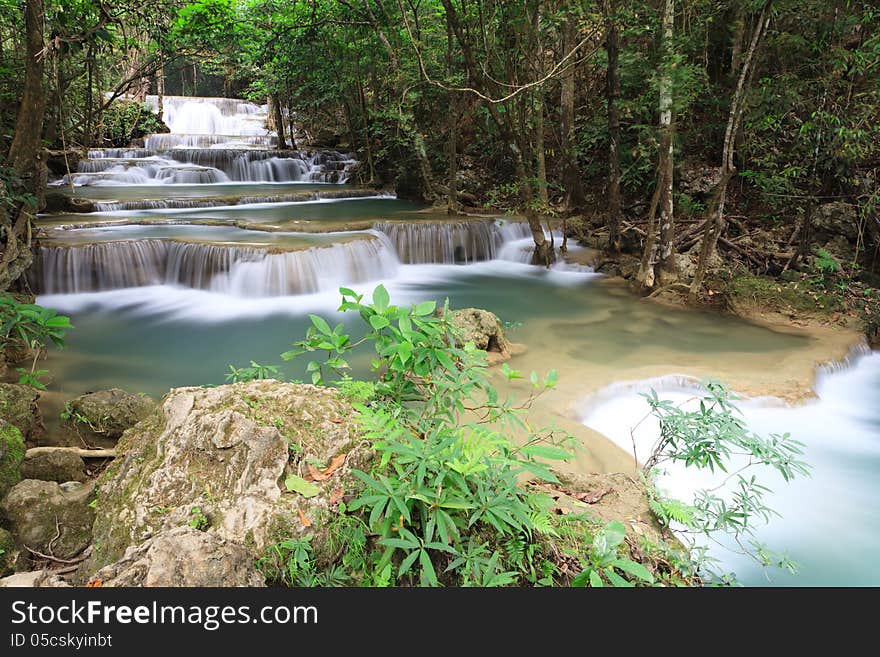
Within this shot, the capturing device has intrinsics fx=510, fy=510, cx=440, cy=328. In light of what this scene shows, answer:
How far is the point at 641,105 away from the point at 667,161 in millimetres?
1131

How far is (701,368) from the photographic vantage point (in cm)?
569

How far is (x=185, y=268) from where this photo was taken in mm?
8609

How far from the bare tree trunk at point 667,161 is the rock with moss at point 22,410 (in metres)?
7.71

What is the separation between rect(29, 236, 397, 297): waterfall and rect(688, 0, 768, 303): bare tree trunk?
570cm

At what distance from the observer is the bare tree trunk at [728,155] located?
6.51 metres

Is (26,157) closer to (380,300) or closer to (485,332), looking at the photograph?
(485,332)

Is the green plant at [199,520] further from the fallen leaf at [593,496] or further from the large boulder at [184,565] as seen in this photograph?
the fallen leaf at [593,496]

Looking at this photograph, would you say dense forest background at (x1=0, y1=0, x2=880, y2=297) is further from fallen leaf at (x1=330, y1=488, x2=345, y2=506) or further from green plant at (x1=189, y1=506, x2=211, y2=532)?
fallen leaf at (x1=330, y1=488, x2=345, y2=506)

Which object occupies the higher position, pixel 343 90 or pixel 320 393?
pixel 343 90

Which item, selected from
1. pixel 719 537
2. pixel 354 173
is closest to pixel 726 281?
pixel 719 537

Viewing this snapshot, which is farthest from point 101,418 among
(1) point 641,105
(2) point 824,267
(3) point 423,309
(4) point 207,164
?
(4) point 207,164

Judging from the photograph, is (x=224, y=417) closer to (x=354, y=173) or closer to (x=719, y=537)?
(x=719, y=537)

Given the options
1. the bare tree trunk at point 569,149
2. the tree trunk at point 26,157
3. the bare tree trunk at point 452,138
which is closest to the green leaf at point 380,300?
the tree trunk at point 26,157

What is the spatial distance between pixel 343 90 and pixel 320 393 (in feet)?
54.8
